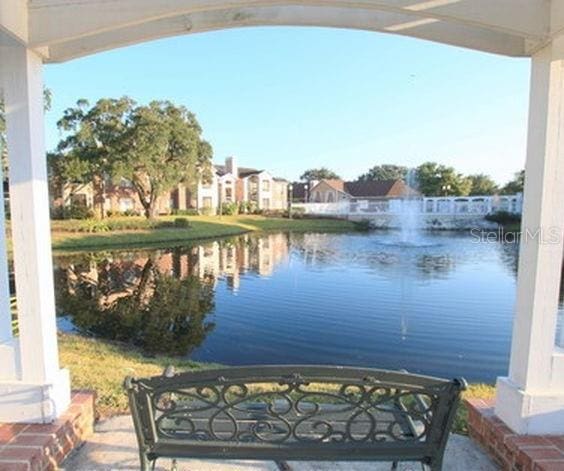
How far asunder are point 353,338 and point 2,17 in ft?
17.7

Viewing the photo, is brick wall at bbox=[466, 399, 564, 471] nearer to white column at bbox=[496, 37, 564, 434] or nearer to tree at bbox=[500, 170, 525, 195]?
white column at bbox=[496, 37, 564, 434]

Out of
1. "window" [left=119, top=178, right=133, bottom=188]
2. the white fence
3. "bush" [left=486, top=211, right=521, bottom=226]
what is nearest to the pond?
"bush" [left=486, top=211, right=521, bottom=226]

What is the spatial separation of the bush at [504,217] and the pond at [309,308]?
15.5 metres

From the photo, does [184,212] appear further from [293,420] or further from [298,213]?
[293,420]

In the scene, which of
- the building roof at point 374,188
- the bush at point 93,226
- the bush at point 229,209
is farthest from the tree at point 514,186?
the bush at point 93,226

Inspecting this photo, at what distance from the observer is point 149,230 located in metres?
23.0

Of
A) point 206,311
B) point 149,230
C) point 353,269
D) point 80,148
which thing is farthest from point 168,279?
point 80,148

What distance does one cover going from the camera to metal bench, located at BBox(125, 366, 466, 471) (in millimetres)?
1584

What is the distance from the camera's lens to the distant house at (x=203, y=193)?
29.7 metres

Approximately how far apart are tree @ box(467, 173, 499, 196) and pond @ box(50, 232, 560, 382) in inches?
1343

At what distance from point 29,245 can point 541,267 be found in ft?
8.44

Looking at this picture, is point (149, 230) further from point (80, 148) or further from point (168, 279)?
point (168, 279)

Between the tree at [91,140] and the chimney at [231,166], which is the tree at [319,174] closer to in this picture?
the chimney at [231,166]

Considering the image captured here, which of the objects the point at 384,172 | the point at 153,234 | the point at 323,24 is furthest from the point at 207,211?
the point at 384,172
